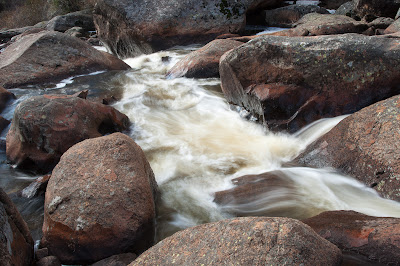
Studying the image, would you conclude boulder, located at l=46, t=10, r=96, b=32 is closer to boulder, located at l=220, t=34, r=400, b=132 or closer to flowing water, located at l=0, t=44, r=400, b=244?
flowing water, located at l=0, t=44, r=400, b=244

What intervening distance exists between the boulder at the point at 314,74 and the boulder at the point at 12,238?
10.9ft

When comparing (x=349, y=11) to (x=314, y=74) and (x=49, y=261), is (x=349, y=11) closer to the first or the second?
(x=314, y=74)

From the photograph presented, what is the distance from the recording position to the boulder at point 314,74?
14.2 ft

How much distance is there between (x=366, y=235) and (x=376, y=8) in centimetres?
931

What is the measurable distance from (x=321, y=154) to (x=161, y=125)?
9.30 ft

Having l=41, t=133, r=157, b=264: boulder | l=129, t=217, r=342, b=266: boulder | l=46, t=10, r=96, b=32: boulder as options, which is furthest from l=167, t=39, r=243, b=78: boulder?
l=46, t=10, r=96, b=32: boulder

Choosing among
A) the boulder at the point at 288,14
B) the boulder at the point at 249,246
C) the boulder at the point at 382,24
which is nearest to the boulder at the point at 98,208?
the boulder at the point at 249,246

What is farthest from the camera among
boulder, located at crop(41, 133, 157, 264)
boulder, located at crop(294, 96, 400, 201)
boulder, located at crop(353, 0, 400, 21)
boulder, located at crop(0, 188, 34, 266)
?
boulder, located at crop(353, 0, 400, 21)

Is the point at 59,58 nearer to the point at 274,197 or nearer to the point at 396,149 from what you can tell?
the point at 274,197

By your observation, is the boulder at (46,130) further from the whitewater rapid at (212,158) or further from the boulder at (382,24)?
the boulder at (382,24)

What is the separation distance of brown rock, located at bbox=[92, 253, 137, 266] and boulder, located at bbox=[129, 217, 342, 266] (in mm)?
571

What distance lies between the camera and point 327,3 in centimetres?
1423

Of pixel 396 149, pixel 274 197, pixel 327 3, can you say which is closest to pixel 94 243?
pixel 274 197

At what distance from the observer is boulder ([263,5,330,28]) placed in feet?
38.4
